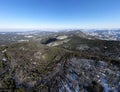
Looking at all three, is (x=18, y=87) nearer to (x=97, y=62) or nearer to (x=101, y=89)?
(x=101, y=89)

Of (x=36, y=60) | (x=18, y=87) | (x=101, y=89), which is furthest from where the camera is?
(x=36, y=60)

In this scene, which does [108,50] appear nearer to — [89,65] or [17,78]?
[89,65]

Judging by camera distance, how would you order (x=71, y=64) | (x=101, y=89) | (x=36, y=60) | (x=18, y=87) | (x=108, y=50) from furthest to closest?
1. (x=108, y=50)
2. (x=36, y=60)
3. (x=71, y=64)
4. (x=18, y=87)
5. (x=101, y=89)

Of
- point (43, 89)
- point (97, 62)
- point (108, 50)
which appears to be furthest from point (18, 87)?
point (108, 50)

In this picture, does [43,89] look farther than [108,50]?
No

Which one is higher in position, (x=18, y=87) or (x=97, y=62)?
(x=97, y=62)

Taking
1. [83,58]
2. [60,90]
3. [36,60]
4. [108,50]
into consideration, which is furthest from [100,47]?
[60,90]
